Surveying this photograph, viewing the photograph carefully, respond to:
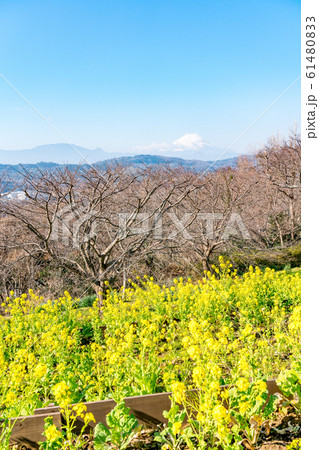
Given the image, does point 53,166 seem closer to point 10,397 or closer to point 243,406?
point 10,397

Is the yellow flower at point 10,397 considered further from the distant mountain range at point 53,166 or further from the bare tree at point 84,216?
the distant mountain range at point 53,166

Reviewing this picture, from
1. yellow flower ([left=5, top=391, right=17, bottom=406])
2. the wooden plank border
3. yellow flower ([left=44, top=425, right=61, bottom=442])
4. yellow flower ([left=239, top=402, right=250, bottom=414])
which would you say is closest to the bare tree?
yellow flower ([left=5, top=391, right=17, bottom=406])

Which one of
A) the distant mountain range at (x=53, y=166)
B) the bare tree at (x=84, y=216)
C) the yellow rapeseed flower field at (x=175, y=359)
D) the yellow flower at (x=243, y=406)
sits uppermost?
the distant mountain range at (x=53, y=166)

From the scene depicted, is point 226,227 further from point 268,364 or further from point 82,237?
point 268,364

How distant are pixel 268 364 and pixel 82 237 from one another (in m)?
4.02

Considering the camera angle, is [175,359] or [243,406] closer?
[243,406]

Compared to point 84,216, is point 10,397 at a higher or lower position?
lower

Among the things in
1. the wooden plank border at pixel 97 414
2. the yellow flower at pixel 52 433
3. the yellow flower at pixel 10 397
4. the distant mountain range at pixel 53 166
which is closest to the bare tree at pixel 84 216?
the distant mountain range at pixel 53 166

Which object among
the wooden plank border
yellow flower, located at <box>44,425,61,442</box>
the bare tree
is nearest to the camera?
yellow flower, located at <box>44,425,61,442</box>

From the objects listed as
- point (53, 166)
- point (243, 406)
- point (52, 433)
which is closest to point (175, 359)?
point (243, 406)

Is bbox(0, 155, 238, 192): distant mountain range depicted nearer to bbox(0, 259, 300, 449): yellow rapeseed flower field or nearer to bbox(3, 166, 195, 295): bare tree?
bbox(3, 166, 195, 295): bare tree
